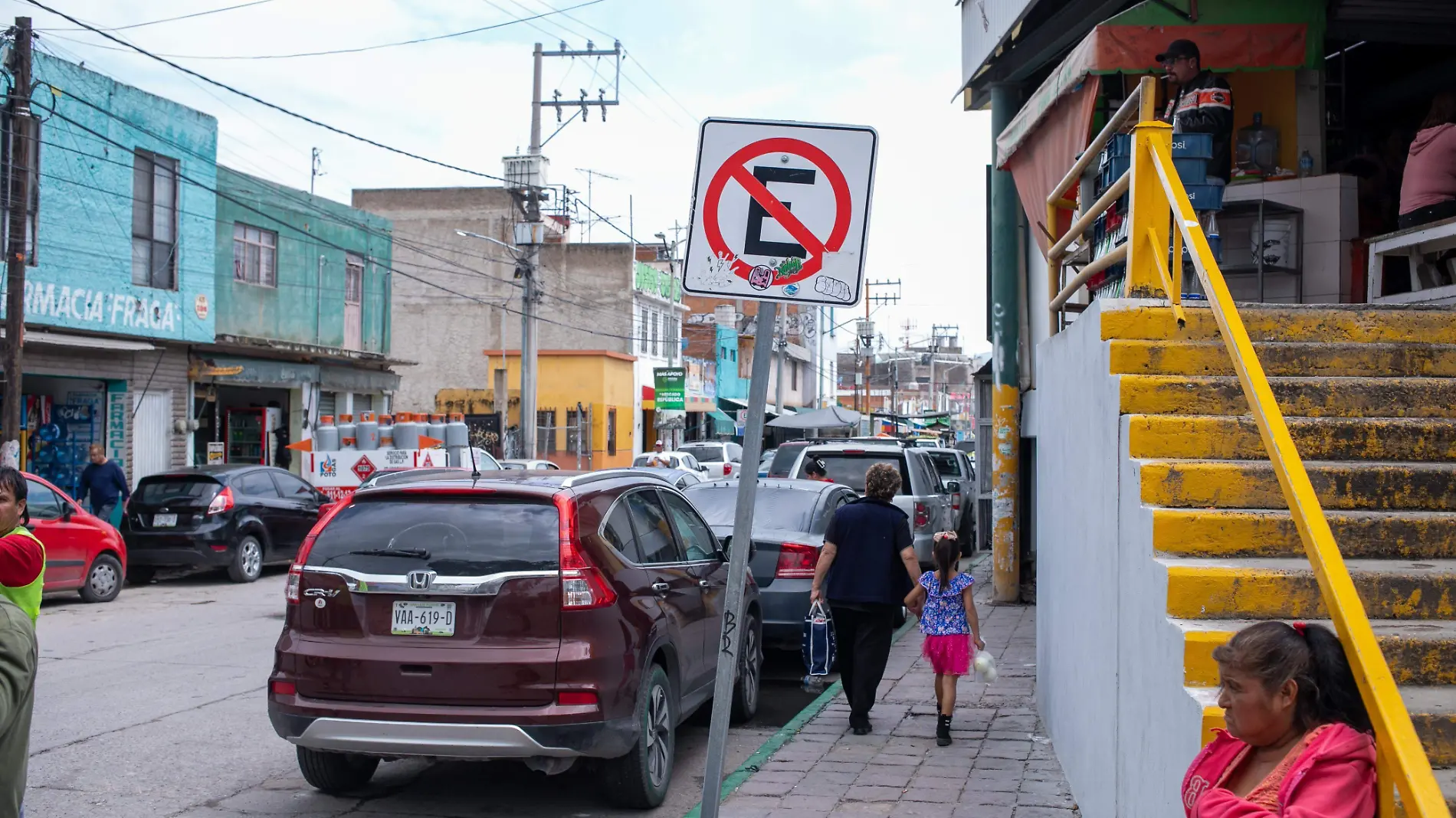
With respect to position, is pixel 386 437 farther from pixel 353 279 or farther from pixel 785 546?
pixel 353 279

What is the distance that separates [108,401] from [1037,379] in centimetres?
1882


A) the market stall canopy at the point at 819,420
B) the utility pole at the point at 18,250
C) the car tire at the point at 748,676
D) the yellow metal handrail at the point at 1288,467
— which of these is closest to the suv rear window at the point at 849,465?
the car tire at the point at 748,676

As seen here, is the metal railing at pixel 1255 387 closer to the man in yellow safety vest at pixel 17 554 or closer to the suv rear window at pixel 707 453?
the man in yellow safety vest at pixel 17 554

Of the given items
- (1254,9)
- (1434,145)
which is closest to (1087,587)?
(1434,145)

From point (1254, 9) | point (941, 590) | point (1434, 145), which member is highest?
point (1254, 9)

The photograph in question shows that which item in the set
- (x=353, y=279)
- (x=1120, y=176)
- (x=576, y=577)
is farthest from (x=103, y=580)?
(x=353, y=279)

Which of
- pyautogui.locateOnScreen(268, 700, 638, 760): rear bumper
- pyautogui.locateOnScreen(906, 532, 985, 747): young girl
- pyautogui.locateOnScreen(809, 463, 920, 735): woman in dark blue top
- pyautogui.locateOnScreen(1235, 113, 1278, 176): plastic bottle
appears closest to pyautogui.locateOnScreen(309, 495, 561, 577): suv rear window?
pyautogui.locateOnScreen(268, 700, 638, 760): rear bumper

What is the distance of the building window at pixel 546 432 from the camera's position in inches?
1753

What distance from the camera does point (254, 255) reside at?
25.9 m

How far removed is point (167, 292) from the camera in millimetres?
22406

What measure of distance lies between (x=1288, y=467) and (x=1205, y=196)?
12.3 feet

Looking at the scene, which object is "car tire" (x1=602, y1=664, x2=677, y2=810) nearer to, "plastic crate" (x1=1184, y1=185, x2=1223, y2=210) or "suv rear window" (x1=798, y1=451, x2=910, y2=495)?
"plastic crate" (x1=1184, y1=185, x2=1223, y2=210)

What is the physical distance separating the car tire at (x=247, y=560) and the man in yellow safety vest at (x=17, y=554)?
12745 mm

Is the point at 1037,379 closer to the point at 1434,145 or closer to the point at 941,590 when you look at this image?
the point at 941,590
